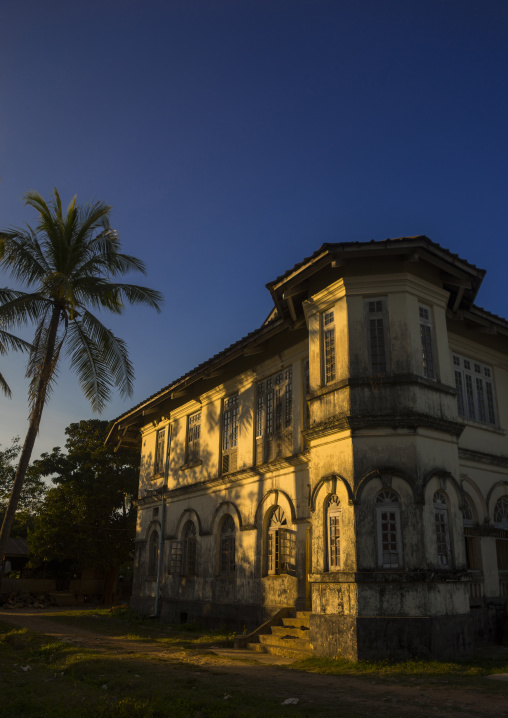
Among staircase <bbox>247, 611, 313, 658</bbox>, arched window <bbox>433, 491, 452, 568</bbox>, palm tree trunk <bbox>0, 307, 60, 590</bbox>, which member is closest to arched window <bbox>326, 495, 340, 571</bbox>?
staircase <bbox>247, 611, 313, 658</bbox>

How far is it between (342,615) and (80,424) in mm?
28107

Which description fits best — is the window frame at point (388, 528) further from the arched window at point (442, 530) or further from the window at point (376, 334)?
the window at point (376, 334)

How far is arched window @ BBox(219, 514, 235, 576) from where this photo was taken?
17.7m

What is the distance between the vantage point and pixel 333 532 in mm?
11828

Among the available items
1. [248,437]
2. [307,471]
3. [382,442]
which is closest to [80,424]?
[248,437]

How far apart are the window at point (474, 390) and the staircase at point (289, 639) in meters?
6.39

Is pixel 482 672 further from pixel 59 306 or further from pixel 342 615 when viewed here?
pixel 59 306

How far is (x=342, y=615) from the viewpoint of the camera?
1082 centimetres

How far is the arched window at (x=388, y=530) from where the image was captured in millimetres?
11016

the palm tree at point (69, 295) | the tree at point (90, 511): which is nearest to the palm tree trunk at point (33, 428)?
the palm tree at point (69, 295)

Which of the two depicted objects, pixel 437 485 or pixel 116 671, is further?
pixel 437 485

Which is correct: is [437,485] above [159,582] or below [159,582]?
above

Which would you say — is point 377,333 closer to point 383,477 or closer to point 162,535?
point 383,477

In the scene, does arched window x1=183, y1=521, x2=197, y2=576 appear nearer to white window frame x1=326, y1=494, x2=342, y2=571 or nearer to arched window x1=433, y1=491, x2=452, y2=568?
white window frame x1=326, y1=494, x2=342, y2=571
